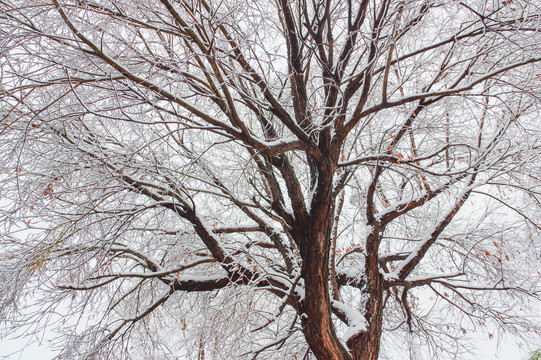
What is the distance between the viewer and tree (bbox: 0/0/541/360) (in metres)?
2.40

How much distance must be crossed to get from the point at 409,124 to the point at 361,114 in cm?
124

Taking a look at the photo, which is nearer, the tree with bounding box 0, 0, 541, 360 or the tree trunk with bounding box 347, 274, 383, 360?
the tree with bounding box 0, 0, 541, 360

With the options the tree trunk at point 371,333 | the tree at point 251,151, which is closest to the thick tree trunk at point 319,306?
the tree at point 251,151

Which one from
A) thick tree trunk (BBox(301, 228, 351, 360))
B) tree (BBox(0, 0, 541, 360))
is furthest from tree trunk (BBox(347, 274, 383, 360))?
thick tree trunk (BBox(301, 228, 351, 360))

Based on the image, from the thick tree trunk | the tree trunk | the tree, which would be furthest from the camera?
the tree trunk

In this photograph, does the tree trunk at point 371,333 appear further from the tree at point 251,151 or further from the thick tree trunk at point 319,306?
the thick tree trunk at point 319,306

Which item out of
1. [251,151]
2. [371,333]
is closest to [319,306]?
[371,333]

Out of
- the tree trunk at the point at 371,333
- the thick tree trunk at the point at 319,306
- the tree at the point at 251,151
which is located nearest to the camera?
the tree at the point at 251,151

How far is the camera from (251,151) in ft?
12.3

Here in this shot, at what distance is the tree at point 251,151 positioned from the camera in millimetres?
2400

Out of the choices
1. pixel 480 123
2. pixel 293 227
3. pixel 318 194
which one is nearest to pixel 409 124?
pixel 480 123

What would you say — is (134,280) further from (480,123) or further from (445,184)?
(480,123)

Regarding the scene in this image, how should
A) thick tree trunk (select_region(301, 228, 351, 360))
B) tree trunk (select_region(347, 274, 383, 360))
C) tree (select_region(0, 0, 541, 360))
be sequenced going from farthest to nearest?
tree trunk (select_region(347, 274, 383, 360)) → thick tree trunk (select_region(301, 228, 351, 360)) → tree (select_region(0, 0, 541, 360))

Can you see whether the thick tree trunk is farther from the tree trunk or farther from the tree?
the tree trunk
